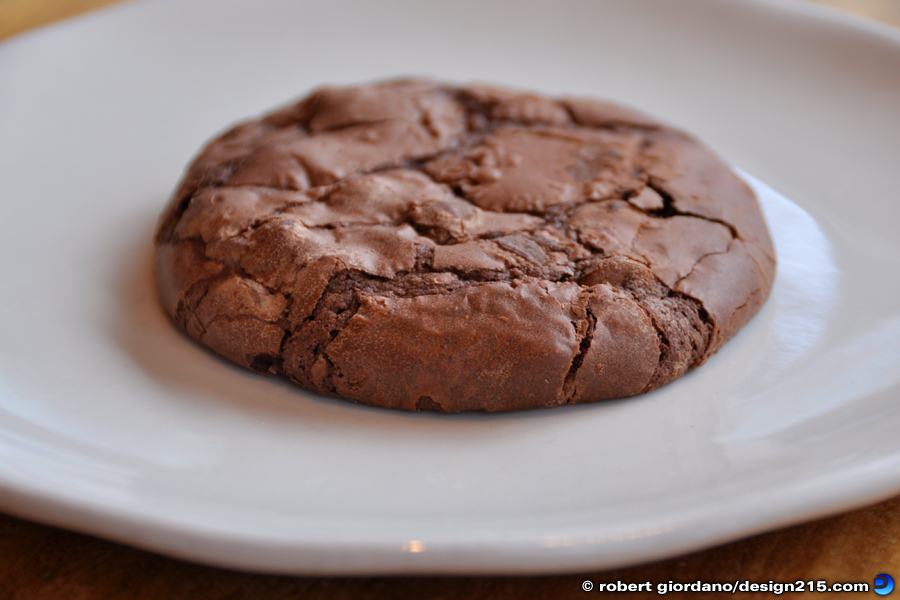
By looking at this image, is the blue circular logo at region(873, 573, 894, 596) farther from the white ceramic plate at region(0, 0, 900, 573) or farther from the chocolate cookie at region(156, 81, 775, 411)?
the chocolate cookie at region(156, 81, 775, 411)

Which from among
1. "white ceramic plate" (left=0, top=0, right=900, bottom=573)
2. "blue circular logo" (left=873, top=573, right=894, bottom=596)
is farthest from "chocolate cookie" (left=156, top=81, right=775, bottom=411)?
"blue circular logo" (left=873, top=573, right=894, bottom=596)

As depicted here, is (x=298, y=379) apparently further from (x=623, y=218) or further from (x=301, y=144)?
(x=623, y=218)

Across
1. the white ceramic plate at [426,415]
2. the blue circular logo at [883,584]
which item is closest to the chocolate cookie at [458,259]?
the white ceramic plate at [426,415]

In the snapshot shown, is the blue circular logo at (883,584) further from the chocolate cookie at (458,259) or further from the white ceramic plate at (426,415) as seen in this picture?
the chocolate cookie at (458,259)

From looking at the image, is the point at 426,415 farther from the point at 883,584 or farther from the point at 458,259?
the point at 883,584

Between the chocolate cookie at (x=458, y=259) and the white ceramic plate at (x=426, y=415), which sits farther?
the chocolate cookie at (x=458, y=259)

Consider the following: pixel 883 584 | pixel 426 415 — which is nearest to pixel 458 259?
pixel 426 415
